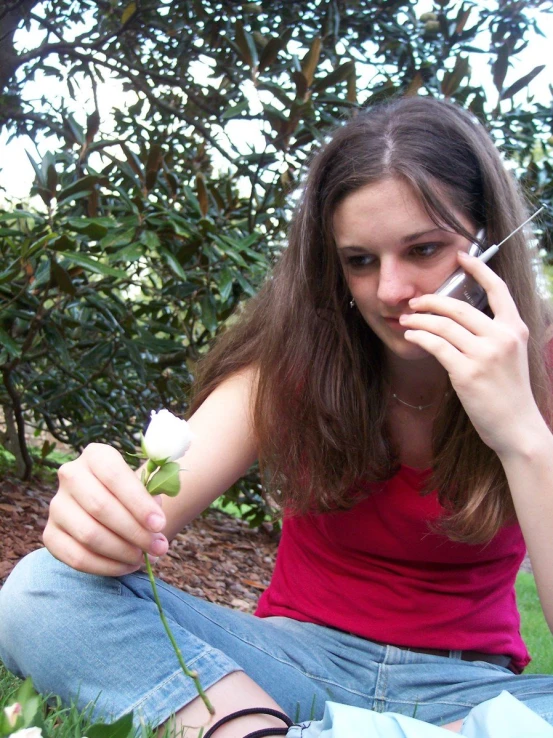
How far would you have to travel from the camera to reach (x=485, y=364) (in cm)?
132

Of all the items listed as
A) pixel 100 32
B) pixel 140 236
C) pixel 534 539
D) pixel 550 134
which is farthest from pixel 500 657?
pixel 100 32

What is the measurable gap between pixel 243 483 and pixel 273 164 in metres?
1.38

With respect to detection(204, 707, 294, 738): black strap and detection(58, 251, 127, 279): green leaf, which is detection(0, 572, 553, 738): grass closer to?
detection(204, 707, 294, 738): black strap

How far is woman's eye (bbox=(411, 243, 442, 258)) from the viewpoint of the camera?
156 centimetres

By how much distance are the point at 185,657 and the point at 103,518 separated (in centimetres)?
34

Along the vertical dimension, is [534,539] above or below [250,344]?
below

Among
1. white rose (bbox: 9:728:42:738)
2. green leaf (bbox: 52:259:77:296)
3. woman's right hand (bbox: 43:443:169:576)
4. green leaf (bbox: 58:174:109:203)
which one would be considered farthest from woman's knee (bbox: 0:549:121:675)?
green leaf (bbox: 58:174:109:203)


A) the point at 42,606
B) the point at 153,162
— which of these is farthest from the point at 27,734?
the point at 153,162

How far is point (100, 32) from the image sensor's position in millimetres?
3324

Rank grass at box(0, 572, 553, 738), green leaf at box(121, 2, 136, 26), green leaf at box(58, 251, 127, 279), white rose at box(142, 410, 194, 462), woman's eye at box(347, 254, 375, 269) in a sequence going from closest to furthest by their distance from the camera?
1. white rose at box(142, 410, 194, 462)
2. grass at box(0, 572, 553, 738)
3. woman's eye at box(347, 254, 375, 269)
4. green leaf at box(58, 251, 127, 279)
5. green leaf at box(121, 2, 136, 26)

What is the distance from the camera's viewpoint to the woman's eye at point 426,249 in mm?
1556

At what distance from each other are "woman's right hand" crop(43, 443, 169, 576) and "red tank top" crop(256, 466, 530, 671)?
623mm

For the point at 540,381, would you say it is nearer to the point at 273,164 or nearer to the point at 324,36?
the point at 273,164

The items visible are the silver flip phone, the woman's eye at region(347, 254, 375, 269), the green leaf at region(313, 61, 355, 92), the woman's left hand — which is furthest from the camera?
the green leaf at region(313, 61, 355, 92)
